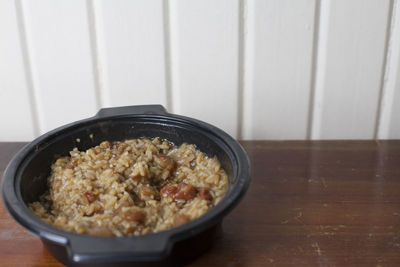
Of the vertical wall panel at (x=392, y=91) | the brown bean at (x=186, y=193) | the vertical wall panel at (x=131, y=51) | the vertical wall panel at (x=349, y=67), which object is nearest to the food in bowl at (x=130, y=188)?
the brown bean at (x=186, y=193)

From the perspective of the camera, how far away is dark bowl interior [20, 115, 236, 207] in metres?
1.06

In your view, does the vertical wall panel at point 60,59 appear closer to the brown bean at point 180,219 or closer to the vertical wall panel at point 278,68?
the vertical wall panel at point 278,68

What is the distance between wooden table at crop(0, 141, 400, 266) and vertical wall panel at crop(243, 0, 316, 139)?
0.40ft

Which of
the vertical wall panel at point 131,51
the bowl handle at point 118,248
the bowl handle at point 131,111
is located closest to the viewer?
the bowl handle at point 118,248

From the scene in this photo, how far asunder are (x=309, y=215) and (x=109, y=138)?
511 mm

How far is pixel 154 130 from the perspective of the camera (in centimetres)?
121

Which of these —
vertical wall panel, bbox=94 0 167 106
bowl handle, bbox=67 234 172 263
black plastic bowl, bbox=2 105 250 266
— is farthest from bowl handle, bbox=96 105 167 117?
bowl handle, bbox=67 234 172 263

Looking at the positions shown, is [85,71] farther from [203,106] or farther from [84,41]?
[203,106]

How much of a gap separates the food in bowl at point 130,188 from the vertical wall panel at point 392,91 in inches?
25.8

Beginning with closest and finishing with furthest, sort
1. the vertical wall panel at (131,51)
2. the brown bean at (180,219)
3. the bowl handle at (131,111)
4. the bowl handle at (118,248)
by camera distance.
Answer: the bowl handle at (118,248) → the brown bean at (180,219) → the bowl handle at (131,111) → the vertical wall panel at (131,51)

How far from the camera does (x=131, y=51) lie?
139cm

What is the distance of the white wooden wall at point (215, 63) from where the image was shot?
1345mm

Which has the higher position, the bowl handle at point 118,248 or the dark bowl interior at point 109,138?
the dark bowl interior at point 109,138

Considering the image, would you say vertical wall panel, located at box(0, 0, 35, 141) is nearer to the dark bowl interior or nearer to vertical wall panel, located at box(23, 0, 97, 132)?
vertical wall panel, located at box(23, 0, 97, 132)
